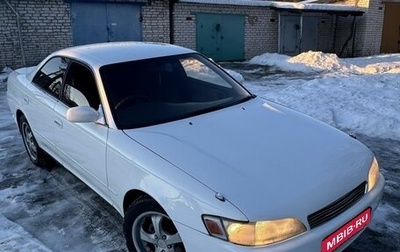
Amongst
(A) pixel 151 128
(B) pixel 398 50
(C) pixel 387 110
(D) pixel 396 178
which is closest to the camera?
(A) pixel 151 128

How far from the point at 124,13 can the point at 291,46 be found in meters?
8.26

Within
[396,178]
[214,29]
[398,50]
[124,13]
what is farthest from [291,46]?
[396,178]

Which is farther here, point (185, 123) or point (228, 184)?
point (185, 123)

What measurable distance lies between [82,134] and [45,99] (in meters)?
0.91

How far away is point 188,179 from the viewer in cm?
209

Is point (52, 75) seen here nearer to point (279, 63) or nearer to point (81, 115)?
point (81, 115)

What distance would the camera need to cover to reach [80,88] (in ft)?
10.4

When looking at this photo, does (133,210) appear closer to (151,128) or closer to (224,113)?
(151,128)

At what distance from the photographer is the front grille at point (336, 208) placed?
200 centimetres

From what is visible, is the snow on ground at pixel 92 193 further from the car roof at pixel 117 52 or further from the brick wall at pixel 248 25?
the brick wall at pixel 248 25

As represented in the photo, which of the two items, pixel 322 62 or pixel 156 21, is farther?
pixel 156 21

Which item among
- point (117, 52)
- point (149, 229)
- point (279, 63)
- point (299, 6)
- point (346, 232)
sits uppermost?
point (299, 6)

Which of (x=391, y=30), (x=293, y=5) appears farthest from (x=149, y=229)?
(x=391, y=30)

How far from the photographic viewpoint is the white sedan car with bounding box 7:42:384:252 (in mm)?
1945
